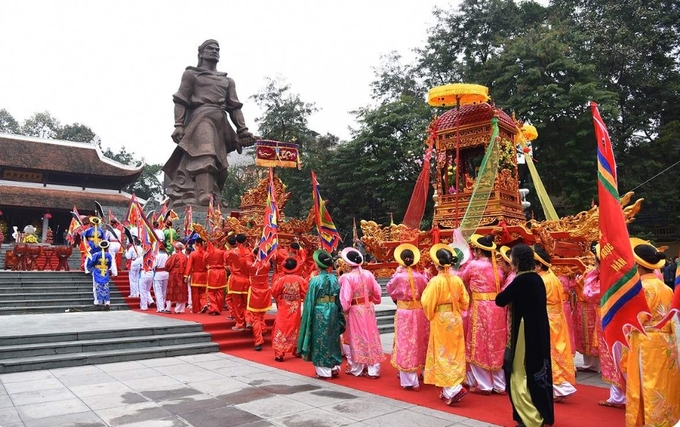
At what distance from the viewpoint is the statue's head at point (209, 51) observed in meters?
20.0

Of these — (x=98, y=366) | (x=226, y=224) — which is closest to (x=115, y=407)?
(x=98, y=366)

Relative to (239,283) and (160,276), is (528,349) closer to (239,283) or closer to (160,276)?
(239,283)

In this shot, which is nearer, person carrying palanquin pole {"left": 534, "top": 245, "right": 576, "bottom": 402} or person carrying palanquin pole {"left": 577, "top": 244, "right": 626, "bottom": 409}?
person carrying palanquin pole {"left": 577, "top": 244, "right": 626, "bottom": 409}

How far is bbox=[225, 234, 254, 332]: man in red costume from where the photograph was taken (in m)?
8.48

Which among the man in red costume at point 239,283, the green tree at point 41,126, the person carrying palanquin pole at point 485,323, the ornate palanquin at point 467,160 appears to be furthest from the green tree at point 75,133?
the person carrying palanquin pole at point 485,323

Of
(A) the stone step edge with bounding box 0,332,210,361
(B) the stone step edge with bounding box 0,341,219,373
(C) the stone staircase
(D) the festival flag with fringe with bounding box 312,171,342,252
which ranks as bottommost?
(B) the stone step edge with bounding box 0,341,219,373

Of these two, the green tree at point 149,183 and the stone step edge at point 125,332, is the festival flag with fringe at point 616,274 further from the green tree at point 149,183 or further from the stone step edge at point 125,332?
the green tree at point 149,183

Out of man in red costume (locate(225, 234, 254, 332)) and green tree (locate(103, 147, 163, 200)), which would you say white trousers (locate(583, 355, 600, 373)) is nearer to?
man in red costume (locate(225, 234, 254, 332))

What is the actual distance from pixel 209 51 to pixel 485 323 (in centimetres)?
1802

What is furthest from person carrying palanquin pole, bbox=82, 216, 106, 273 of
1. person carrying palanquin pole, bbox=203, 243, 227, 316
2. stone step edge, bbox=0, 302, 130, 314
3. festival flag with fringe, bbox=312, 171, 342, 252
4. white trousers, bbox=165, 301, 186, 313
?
festival flag with fringe, bbox=312, 171, 342, 252

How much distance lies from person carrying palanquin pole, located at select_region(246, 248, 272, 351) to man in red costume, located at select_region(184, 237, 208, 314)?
253cm

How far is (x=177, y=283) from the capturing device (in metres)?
10.9

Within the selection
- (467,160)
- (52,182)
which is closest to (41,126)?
(52,182)

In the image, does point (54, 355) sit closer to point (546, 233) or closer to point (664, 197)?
point (546, 233)
